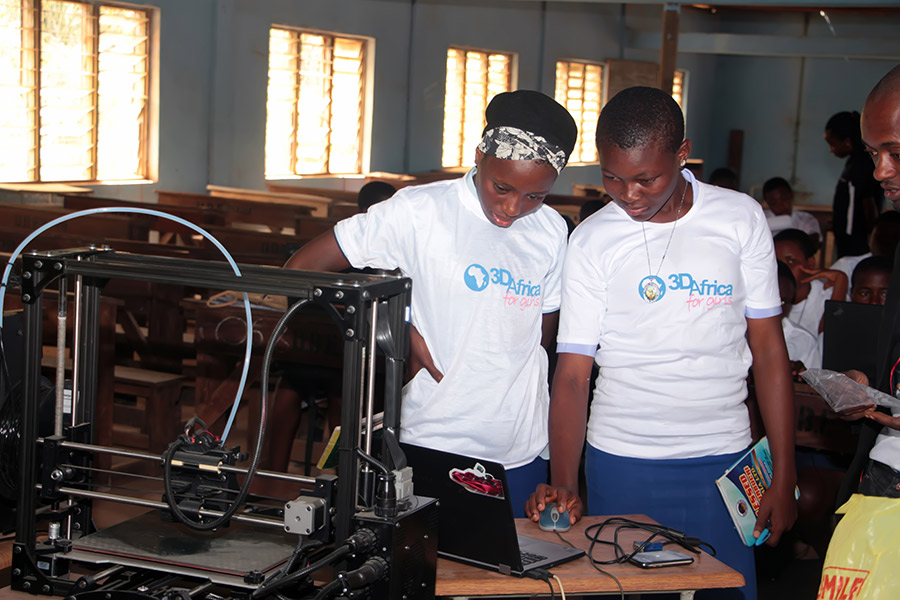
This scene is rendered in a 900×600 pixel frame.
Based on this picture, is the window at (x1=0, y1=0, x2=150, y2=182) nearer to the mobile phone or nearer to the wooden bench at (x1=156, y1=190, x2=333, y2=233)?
the wooden bench at (x1=156, y1=190, x2=333, y2=233)

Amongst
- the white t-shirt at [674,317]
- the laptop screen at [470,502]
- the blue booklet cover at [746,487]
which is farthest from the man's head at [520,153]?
the blue booklet cover at [746,487]

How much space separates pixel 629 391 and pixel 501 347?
0.25 metres

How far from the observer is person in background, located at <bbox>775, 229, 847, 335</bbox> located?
3.78 meters

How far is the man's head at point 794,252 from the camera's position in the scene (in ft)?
12.6

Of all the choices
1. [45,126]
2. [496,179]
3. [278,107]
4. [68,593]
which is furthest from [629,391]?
[278,107]

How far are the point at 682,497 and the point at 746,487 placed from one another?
0.11 metres

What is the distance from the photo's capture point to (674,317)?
5.80 feet

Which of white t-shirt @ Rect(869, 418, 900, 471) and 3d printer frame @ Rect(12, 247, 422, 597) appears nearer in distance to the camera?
3d printer frame @ Rect(12, 247, 422, 597)

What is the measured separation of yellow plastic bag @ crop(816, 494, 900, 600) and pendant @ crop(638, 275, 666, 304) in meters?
0.51

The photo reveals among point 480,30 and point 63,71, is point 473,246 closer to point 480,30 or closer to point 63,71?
point 63,71

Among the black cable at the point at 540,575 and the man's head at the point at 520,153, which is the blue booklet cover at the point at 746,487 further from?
the man's head at the point at 520,153

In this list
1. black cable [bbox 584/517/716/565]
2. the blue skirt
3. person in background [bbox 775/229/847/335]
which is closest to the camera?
black cable [bbox 584/517/716/565]

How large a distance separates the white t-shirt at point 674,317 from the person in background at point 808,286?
2.03m

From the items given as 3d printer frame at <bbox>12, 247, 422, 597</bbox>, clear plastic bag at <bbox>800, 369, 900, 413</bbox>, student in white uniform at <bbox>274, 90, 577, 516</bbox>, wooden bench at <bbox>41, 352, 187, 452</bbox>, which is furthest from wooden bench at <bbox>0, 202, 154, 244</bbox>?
clear plastic bag at <bbox>800, 369, 900, 413</bbox>
